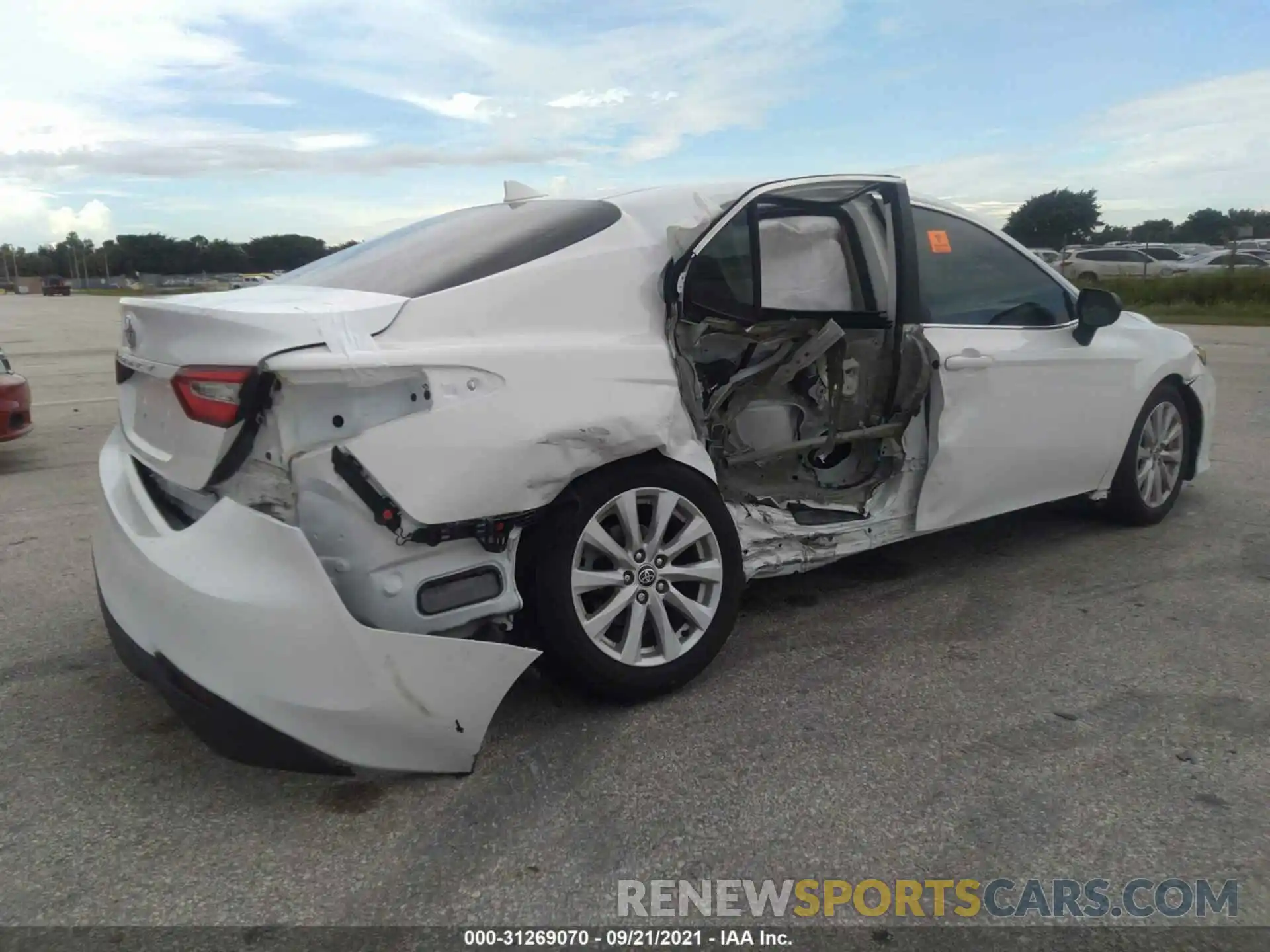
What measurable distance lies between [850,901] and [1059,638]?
1833 millimetres

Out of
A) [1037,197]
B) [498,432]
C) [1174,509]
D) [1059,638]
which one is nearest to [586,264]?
[498,432]

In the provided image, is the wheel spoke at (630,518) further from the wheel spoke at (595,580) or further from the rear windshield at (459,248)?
the rear windshield at (459,248)

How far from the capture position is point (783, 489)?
3.81 m

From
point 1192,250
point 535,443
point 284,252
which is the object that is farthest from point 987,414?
point 1192,250

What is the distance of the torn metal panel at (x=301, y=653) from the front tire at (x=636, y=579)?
28 centimetres

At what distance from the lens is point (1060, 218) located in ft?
179

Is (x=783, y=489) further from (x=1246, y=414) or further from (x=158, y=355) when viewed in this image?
(x=1246, y=414)

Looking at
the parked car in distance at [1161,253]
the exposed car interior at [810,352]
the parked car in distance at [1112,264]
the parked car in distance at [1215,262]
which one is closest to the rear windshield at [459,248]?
the exposed car interior at [810,352]

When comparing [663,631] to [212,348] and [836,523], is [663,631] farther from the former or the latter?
[212,348]

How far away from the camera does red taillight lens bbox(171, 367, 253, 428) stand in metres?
2.52

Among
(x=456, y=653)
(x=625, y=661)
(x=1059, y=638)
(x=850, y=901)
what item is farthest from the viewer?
(x=1059, y=638)

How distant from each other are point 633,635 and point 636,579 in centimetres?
17

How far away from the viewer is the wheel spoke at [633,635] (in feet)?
10.0

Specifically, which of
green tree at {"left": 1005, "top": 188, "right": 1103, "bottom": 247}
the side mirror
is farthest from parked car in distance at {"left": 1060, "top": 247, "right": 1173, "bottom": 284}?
the side mirror
